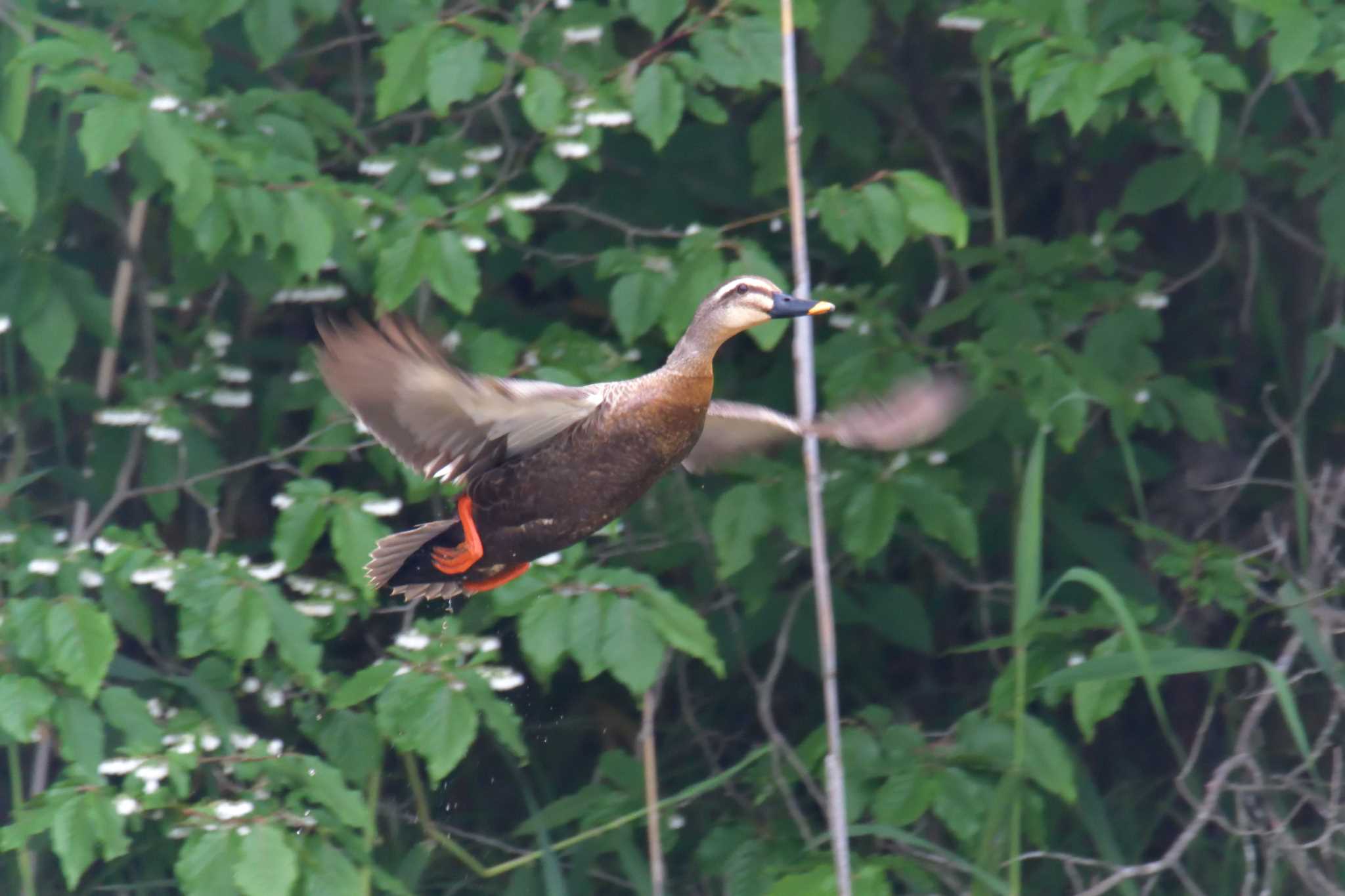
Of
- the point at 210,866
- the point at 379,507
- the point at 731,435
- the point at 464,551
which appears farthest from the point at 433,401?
the point at 210,866

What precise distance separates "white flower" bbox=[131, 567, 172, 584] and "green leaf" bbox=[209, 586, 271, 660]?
0.12 metres

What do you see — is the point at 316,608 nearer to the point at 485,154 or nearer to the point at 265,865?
the point at 265,865

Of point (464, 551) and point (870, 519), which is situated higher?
point (464, 551)

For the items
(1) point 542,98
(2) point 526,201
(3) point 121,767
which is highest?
(1) point 542,98

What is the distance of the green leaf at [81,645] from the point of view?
2896 mm

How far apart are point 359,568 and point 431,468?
0.63 m

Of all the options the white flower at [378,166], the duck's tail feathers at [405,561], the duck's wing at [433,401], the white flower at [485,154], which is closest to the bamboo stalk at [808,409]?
the duck's wing at [433,401]

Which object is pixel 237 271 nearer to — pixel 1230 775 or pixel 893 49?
pixel 893 49

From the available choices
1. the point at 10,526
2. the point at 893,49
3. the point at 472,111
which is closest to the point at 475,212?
the point at 472,111

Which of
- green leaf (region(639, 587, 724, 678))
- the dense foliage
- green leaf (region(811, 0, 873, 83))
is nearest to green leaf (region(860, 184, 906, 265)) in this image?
the dense foliage

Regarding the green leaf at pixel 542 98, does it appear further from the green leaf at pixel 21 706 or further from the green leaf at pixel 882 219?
the green leaf at pixel 21 706

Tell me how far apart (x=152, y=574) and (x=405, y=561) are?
0.67m

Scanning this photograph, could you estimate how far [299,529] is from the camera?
309 cm

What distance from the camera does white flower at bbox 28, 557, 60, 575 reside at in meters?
3.13
